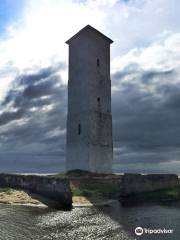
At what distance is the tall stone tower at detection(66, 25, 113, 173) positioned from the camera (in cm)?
4981

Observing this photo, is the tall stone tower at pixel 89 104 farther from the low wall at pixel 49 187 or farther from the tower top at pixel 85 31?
the low wall at pixel 49 187

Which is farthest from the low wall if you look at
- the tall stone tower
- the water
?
the tall stone tower

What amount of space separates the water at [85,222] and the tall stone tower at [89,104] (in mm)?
14383

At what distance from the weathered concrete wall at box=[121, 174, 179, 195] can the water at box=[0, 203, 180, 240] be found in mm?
5426

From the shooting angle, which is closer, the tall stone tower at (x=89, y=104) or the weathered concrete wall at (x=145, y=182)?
the weathered concrete wall at (x=145, y=182)

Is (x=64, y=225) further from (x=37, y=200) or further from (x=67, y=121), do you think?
(x=67, y=121)

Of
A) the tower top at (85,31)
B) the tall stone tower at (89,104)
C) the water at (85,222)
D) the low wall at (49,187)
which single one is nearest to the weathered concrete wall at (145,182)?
the water at (85,222)

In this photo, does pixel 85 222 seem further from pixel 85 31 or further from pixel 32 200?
pixel 85 31

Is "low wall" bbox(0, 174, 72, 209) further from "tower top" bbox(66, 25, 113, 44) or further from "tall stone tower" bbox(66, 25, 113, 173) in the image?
"tower top" bbox(66, 25, 113, 44)

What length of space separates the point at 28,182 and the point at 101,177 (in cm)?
1028

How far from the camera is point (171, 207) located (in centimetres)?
3669

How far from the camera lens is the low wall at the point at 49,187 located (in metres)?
36.2

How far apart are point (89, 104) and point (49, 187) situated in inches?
631

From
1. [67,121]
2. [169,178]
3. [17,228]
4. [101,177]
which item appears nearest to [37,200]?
[101,177]
